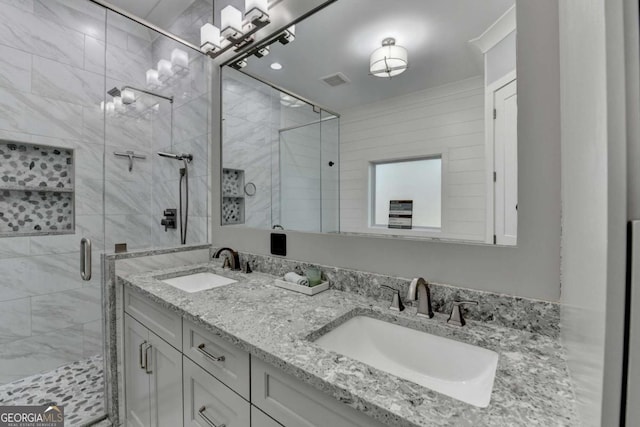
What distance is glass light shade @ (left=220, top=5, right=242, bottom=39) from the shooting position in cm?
156

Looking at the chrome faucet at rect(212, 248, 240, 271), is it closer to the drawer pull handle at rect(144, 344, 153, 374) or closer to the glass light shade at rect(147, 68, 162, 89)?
the drawer pull handle at rect(144, 344, 153, 374)

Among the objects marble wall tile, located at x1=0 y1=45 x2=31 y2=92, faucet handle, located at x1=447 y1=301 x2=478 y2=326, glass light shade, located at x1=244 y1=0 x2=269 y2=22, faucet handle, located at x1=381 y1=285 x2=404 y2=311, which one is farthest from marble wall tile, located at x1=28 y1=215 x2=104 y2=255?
faucet handle, located at x1=447 y1=301 x2=478 y2=326

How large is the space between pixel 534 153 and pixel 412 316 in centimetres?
63

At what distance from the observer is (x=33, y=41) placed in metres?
1.90

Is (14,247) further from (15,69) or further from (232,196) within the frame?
(232,196)

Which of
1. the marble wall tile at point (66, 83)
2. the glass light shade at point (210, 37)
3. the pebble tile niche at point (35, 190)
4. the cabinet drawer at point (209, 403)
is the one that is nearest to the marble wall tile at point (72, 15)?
the marble wall tile at point (66, 83)

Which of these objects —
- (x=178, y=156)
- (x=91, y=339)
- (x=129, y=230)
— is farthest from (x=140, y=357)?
(x=178, y=156)

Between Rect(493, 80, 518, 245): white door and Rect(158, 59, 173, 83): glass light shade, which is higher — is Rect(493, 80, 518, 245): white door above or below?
below

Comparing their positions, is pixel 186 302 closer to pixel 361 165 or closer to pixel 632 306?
pixel 361 165

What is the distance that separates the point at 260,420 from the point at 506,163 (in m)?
1.06

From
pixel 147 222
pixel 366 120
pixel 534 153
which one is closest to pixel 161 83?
pixel 147 222

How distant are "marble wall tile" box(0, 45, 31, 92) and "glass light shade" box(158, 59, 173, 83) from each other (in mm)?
797

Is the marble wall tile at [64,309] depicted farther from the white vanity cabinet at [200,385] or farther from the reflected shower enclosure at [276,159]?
the reflected shower enclosure at [276,159]

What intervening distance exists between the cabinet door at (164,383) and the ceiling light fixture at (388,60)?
137 cm
